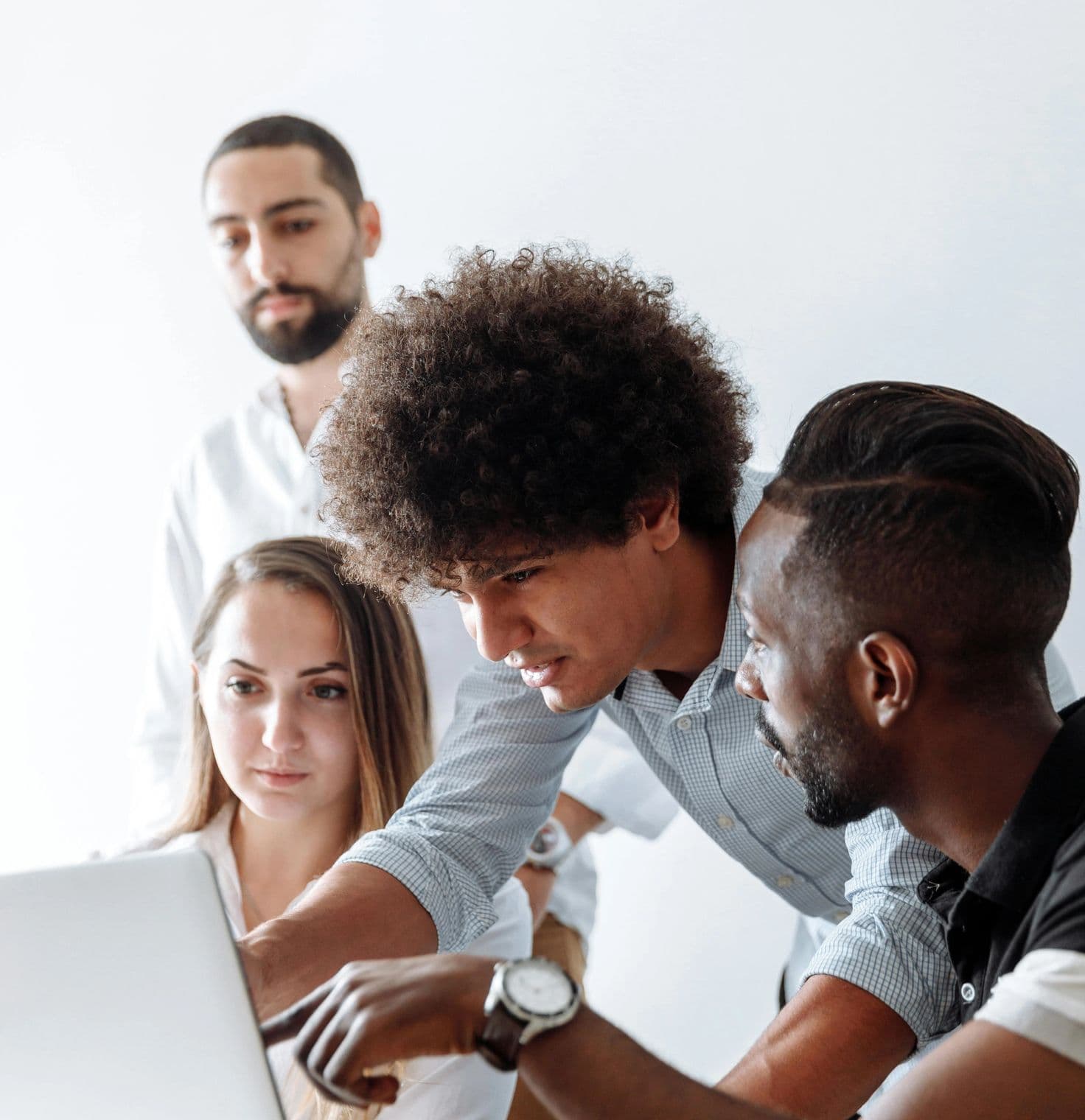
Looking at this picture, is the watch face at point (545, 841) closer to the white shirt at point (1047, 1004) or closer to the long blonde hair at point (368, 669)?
the long blonde hair at point (368, 669)

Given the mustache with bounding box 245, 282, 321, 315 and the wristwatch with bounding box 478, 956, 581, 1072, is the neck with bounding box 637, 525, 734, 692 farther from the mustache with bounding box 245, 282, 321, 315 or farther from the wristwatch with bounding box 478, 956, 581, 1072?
the mustache with bounding box 245, 282, 321, 315

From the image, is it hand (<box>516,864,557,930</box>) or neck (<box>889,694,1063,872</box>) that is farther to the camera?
hand (<box>516,864,557,930</box>)

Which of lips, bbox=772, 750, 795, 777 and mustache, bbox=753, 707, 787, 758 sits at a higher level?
mustache, bbox=753, 707, 787, 758

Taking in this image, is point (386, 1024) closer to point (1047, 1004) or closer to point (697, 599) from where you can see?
point (1047, 1004)

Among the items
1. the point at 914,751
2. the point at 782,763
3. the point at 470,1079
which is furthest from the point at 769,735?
the point at 470,1079

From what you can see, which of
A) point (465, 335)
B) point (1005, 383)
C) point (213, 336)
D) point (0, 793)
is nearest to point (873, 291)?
point (1005, 383)

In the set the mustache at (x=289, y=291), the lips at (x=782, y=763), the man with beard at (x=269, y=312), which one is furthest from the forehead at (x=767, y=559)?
the mustache at (x=289, y=291)

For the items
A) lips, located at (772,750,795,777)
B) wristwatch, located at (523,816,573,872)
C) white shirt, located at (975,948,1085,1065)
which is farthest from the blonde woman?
white shirt, located at (975,948,1085,1065)

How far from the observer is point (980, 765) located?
0.97 metres

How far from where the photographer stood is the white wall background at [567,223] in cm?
188

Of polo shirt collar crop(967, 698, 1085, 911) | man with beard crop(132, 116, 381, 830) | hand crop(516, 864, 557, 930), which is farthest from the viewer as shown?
man with beard crop(132, 116, 381, 830)

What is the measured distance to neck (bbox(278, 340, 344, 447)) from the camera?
7.39ft

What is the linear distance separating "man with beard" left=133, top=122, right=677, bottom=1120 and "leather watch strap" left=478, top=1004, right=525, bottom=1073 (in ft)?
4.18

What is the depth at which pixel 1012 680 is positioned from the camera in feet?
3.20
